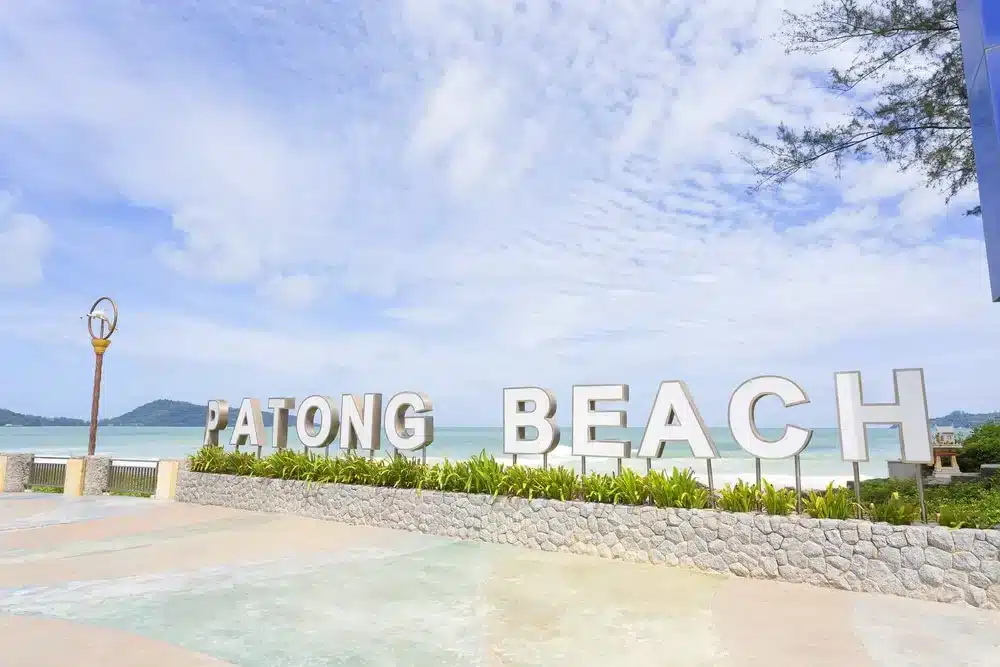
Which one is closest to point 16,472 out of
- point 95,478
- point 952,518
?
point 95,478

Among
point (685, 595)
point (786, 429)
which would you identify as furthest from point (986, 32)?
point (685, 595)

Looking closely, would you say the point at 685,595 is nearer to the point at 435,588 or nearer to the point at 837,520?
the point at 837,520

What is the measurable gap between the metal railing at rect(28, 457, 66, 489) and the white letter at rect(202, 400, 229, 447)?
6710mm

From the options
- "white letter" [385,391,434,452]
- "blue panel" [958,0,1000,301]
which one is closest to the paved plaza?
"white letter" [385,391,434,452]

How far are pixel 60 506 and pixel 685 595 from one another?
1836cm

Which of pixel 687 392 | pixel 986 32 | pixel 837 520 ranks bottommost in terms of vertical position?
pixel 837 520

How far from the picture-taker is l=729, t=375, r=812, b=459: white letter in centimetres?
1021

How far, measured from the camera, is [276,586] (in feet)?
29.7

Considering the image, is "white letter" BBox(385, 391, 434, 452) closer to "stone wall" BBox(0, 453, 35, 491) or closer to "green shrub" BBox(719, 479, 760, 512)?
"green shrub" BBox(719, 479, 760, 512)

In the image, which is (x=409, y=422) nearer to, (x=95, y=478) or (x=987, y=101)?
(x=987, y=101)

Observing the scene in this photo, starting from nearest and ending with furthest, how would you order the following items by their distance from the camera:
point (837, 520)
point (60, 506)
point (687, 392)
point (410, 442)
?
point (837, 520) → point (687, 392) → point (410, 442) → point (60, 506)

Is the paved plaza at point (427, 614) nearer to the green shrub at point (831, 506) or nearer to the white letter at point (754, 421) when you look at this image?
the green shrub at point (831, 506)

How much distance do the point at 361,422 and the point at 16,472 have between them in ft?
51.6

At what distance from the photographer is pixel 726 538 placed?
10.1 metres
